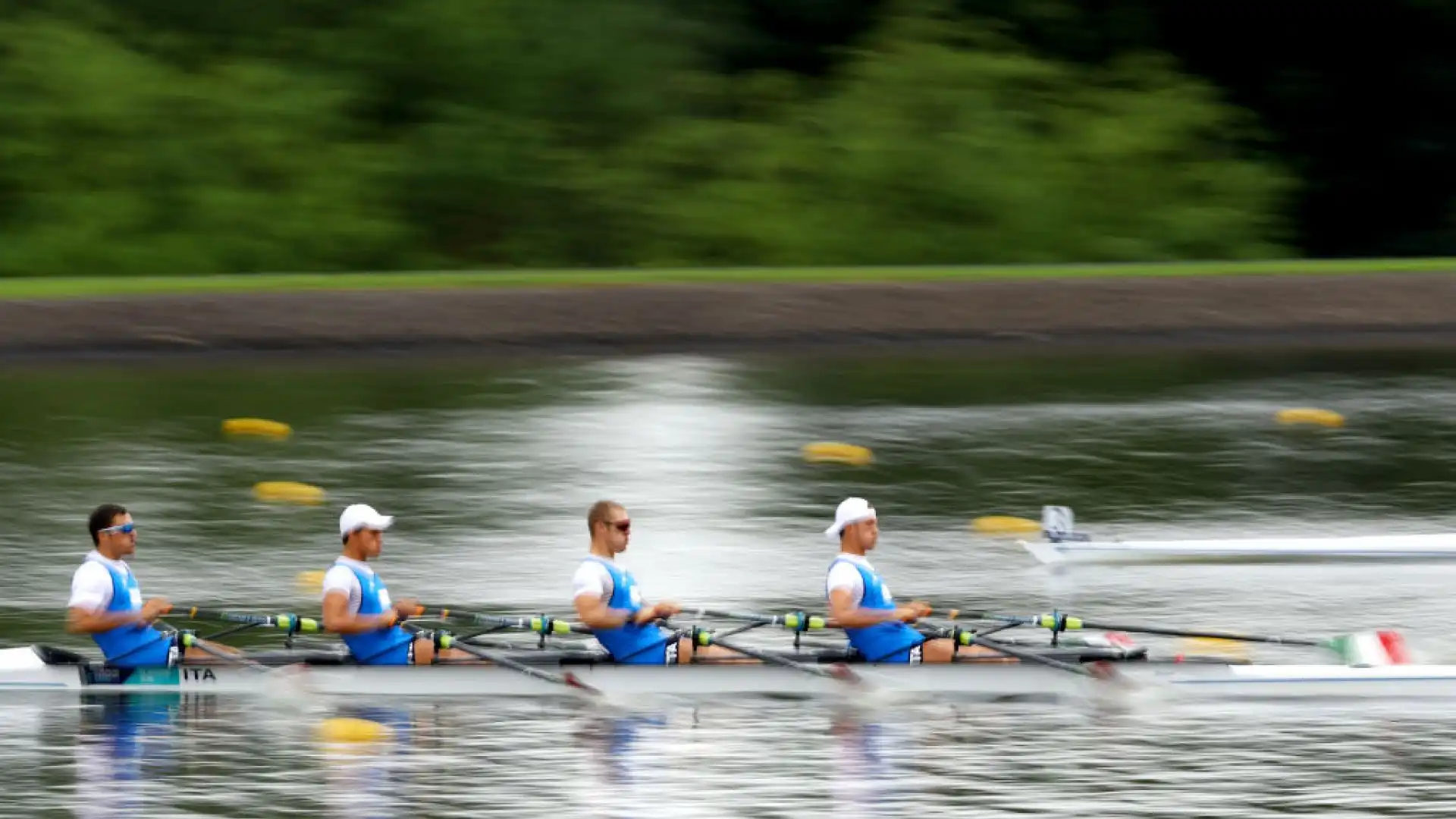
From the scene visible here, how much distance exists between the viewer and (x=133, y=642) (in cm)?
1033

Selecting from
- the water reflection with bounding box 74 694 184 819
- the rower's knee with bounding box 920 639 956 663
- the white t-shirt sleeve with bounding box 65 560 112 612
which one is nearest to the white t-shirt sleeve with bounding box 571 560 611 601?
the rower's knee with bounding box 920 639 956 663

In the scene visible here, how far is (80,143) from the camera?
29.6 m

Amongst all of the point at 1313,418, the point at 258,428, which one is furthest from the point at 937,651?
the point at 1313,418

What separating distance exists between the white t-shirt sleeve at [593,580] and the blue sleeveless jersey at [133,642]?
69.2 inches

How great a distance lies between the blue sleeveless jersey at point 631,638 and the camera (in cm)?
1022

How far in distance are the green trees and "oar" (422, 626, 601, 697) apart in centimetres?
1950

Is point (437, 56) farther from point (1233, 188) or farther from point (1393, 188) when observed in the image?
point (1393, 188)

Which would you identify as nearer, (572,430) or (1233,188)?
(572,430)

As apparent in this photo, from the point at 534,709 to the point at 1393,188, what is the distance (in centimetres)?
2646

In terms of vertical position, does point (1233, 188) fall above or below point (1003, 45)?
below

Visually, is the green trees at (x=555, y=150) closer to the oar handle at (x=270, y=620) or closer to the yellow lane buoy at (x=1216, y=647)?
the yellow lane buoy at (x=1216, y=647)

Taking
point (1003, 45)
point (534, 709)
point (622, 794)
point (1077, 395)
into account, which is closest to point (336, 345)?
point (1077, 395)

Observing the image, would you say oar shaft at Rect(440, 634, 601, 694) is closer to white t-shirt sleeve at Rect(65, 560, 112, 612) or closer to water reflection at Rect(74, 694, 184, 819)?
water reflection at Rect(74, 694, 184, 819)

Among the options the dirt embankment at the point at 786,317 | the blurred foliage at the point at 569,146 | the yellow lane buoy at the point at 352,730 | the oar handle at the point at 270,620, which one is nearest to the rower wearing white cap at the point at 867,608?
the yellow lane buoy at the point at 352,730
